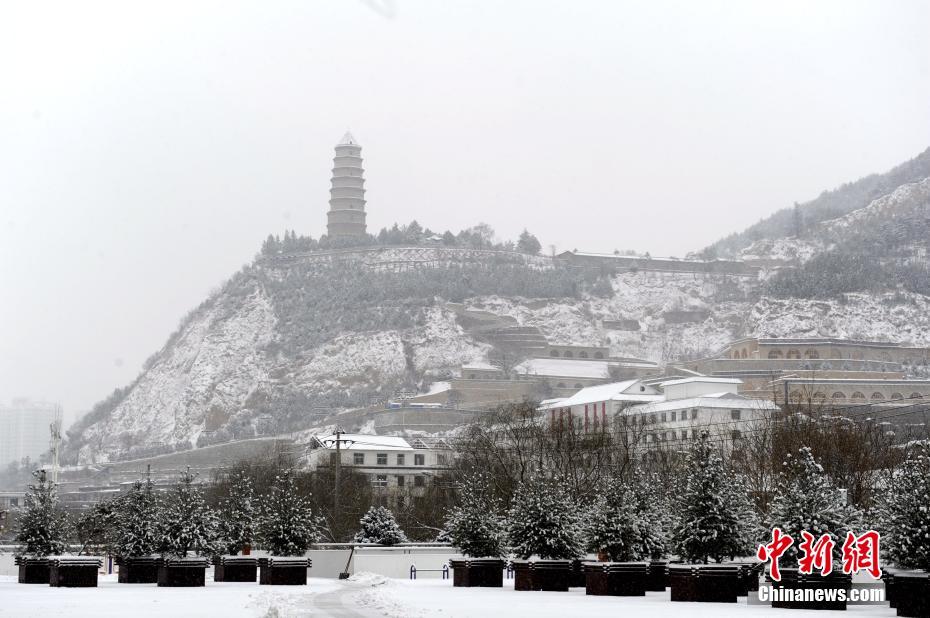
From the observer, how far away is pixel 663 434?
392 ft

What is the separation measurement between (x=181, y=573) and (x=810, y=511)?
18.2 m

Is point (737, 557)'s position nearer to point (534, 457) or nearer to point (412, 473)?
point (534, 457)

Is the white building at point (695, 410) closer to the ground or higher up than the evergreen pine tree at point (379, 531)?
higher up

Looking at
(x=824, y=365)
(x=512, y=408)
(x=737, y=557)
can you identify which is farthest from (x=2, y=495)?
(x=737, y=557)

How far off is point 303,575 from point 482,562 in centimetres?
495

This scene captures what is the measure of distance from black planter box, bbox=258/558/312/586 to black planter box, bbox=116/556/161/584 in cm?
350

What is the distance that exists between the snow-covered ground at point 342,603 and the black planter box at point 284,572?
53.7 inches

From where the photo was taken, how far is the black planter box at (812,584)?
30062mm

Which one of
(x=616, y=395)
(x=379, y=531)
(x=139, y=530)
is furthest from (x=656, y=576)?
(x=616, y=395)

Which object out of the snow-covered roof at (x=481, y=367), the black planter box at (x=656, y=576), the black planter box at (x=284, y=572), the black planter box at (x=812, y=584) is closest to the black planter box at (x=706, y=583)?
the black planter box at (x=812, y=584)

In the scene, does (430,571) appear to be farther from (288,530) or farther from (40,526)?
(40,526)

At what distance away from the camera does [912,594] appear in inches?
1097

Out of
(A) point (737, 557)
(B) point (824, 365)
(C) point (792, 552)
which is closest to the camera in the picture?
(C) point (792, 552)

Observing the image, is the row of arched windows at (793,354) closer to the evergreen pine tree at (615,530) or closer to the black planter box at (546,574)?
the evergreen pine tree at (615,530)
